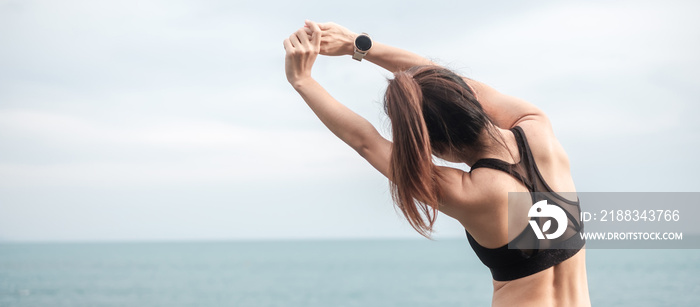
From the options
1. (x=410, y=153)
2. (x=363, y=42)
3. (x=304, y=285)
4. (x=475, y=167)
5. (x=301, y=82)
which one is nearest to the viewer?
(x=410, y=153)

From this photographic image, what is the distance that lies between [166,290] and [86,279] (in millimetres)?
13866

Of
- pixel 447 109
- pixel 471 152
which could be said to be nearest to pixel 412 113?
pixel 447 109

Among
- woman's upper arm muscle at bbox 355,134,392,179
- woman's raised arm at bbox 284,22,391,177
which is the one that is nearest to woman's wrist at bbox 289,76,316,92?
woman's raised arm at bbox 284,22,391,177

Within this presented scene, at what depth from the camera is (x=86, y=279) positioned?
61.1 m

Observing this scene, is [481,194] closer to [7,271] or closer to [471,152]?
[471,152]

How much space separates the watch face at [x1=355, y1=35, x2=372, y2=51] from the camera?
7.79 feet

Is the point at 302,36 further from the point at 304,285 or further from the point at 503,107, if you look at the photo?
the point at 304,285

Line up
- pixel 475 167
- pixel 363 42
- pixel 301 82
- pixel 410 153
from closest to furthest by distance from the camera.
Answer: pixel 410 153
pixel 475 167
pixel 301 82
pixel 363 42

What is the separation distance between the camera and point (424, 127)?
5.98 feet

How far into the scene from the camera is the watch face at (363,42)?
237cm

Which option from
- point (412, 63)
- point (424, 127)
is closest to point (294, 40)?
point (412, 63)

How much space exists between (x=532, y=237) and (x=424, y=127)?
0.51 meters

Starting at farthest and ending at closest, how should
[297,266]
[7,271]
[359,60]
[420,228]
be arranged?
[297,266], [7,271], [359,60], [420,228]

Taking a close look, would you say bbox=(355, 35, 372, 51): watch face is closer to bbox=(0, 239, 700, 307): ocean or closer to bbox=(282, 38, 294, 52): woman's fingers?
bbox=(282, 38, 294, 52): woman's fingers
